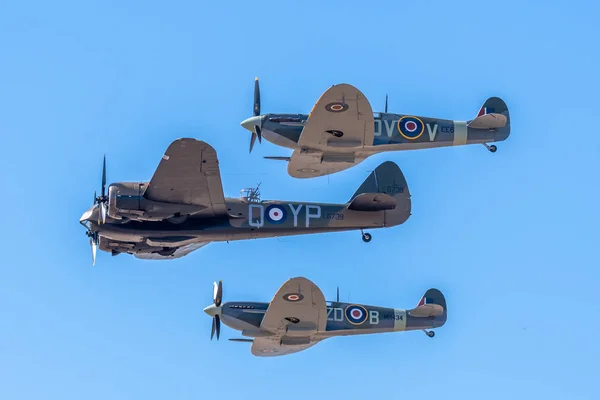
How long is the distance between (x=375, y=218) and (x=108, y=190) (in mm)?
9285

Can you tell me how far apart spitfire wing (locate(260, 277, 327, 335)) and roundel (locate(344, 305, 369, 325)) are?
207cm

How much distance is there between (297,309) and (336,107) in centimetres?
712

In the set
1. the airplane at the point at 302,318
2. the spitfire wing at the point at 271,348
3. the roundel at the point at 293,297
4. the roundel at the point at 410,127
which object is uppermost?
the roundel at the point at 410,127

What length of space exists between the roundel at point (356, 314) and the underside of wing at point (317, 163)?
18.1 feet

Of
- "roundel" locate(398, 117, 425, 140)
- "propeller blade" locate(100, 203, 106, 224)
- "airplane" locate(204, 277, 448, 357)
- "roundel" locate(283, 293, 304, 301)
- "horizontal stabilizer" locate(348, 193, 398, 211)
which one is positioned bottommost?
"airplane" locate(204, 277, 448, 357)

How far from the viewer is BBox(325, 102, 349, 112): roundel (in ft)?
117

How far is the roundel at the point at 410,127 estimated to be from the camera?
127ft

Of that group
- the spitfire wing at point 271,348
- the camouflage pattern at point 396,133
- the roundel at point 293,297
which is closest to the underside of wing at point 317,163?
the camouflage pattern at point 396,133

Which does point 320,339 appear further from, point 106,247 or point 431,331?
point 106,247

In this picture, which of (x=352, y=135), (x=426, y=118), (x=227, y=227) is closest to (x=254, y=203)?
(x=227, y=227)

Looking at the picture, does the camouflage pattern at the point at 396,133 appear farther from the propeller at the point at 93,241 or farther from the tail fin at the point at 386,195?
the propeller at the point at 93,241

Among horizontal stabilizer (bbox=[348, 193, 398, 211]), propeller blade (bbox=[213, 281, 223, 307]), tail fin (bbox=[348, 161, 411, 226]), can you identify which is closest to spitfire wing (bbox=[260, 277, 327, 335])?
propeller blade (bbox=[213, 281, 223, 307])

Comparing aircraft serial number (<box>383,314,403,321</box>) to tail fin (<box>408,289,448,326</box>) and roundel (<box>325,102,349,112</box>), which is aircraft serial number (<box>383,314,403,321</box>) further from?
roundel (<box>325,102,349,112</box>)

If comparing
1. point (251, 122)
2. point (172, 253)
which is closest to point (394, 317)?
point (172, 253)
